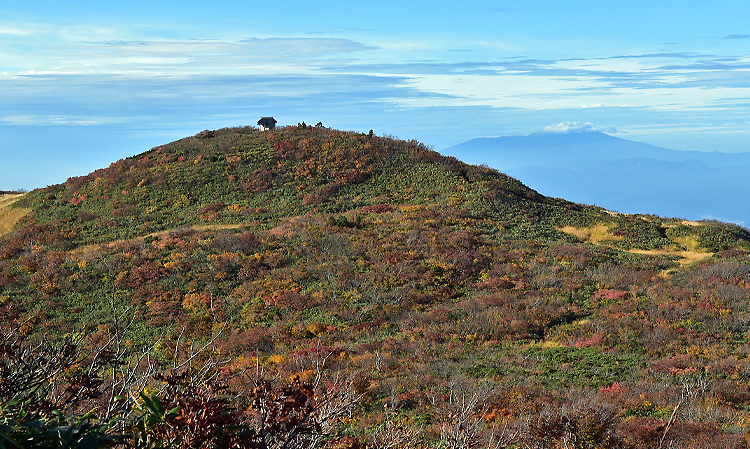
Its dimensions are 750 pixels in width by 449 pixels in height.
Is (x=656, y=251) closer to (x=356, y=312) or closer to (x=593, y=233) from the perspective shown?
(x=593, y=233)

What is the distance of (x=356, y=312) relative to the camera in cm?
1972

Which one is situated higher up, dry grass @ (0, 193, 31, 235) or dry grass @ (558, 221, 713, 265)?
dry grass @ (0, 193, 31, 235)

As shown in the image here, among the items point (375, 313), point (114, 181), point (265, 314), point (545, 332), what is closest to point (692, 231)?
point (545, 332)

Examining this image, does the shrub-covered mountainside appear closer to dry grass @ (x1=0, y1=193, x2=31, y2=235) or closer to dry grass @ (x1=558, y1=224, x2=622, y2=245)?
dry grass @ (x1=558, y1=224, x2=622, y2=245)

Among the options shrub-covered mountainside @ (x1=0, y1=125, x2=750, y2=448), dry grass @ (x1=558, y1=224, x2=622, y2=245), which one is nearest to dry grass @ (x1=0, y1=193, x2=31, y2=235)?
shrub-covered mountainside @ (x1=0, y1=125, x2=750, y2=448)

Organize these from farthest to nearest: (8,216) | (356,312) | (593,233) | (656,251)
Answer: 1. (8,216)
2. (593,233)
3. (656,251)
4. (356,312)

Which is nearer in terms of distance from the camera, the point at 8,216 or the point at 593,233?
the point at 593,233

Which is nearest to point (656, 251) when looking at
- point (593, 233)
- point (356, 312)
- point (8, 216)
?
point (593, 233)

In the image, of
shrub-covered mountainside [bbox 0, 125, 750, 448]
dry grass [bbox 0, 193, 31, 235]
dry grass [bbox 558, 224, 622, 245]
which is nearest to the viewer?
shrub-covered mountainside [bbox 0, 125, 750, 448]

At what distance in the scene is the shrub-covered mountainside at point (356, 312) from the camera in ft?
14.6

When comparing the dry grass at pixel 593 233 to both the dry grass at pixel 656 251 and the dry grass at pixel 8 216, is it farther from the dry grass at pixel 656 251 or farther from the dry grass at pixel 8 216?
the dry grass at pixel 8 216

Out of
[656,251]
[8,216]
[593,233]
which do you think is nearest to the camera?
[656,251]

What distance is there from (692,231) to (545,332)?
78.4 ft

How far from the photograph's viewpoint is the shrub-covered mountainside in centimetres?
446
